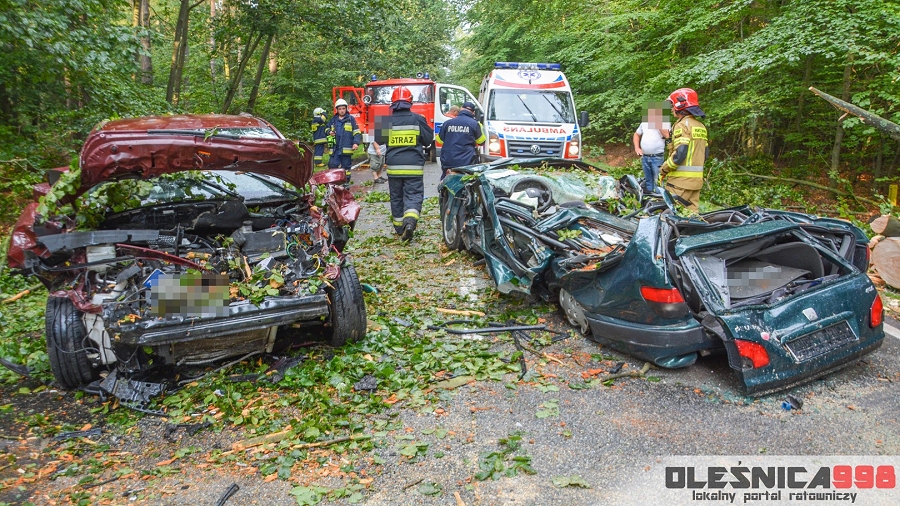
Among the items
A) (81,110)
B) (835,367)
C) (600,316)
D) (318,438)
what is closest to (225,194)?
(318,438)

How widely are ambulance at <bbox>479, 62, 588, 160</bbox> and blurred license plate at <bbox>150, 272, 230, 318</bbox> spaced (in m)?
7.41

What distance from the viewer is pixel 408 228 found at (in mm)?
7809

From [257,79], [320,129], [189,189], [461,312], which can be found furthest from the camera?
[257,79]

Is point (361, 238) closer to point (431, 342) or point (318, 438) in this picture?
point (431, 342)

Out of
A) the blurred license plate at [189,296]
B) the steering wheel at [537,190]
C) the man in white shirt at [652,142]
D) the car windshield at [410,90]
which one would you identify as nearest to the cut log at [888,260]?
the man in white shirt at [652,142]

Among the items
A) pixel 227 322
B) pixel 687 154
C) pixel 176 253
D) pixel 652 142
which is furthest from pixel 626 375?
pixel 652 142

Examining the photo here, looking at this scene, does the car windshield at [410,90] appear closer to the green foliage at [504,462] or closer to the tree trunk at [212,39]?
the tree trunk at [212,39]

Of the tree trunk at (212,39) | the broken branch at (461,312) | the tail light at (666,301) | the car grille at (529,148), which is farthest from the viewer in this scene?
the tree trunk at (212,39)

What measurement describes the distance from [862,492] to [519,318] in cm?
275

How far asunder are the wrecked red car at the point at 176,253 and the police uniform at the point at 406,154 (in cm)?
260

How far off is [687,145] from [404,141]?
3.40m

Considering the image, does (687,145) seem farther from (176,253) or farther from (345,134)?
(345,134)

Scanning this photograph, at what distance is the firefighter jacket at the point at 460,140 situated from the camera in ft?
27.5

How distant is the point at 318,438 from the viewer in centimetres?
332
